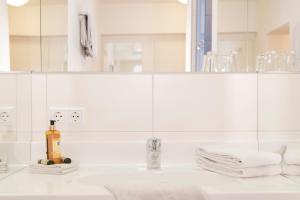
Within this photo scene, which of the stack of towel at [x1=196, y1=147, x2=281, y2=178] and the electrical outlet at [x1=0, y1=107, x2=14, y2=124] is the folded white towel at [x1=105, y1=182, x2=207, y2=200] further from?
the electrical outlet at [x1=0, y1=107, x2=14, y2=124]

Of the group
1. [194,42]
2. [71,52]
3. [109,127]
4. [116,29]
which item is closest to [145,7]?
[116,29]

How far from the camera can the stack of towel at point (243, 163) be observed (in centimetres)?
122

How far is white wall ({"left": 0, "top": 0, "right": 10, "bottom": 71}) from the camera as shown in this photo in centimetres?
147

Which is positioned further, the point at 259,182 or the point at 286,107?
the point at 286,107

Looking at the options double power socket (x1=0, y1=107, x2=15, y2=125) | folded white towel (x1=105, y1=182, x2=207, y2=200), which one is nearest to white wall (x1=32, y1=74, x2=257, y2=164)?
double power socket (x1=0, y1=107, x2=15, y2=125)

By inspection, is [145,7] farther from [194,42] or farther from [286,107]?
[286,107]

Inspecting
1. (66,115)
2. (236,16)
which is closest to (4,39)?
(66,115)

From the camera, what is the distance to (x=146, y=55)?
1548mm

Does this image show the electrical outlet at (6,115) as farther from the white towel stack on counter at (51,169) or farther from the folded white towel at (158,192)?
the folded white towel at (158,192)

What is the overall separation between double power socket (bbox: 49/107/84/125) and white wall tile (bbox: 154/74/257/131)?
0.35 metres

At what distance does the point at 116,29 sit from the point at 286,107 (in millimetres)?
859

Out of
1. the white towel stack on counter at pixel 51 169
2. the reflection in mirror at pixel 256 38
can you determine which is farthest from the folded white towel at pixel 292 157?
the white towel stack on counter at pixel 51 169

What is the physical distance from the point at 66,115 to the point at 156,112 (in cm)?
40

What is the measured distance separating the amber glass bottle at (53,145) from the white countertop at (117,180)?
10 cm
